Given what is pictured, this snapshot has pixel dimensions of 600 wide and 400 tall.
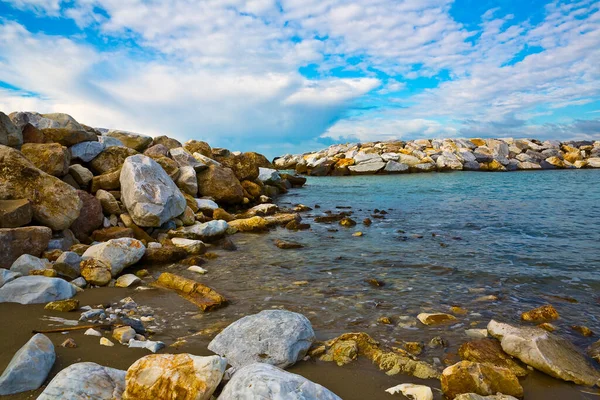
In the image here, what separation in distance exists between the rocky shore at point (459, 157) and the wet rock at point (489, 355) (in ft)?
159

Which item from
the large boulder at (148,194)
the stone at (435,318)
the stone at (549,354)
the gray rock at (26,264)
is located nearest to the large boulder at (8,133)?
the large boulder at (148,194)

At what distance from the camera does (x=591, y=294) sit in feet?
21.8

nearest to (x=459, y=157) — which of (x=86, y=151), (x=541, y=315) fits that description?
(x=86, y=151)

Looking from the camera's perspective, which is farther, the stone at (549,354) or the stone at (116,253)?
the stone at (116,253)

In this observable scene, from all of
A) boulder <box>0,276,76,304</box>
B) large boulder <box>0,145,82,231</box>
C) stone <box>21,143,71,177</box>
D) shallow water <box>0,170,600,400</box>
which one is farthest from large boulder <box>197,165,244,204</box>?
boulder <box>0,276,76,304</box>

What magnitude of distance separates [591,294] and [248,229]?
9703 mm

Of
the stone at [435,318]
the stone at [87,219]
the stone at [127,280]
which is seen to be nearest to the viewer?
the stone at [435,318]

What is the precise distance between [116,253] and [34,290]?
2008mm

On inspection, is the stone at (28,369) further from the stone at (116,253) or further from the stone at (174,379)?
the stone at (116,253)

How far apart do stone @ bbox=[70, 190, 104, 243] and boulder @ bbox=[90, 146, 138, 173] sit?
129 inches

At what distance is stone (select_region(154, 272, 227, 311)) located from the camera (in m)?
6.24

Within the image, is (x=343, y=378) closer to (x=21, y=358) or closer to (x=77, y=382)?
(x=77, y=382)

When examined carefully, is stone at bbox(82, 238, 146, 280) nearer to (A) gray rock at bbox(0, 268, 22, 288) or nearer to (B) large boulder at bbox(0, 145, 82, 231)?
(A) gray rock at bbox(0, 268, 22, 288)

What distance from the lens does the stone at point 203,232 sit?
35.8 ft
